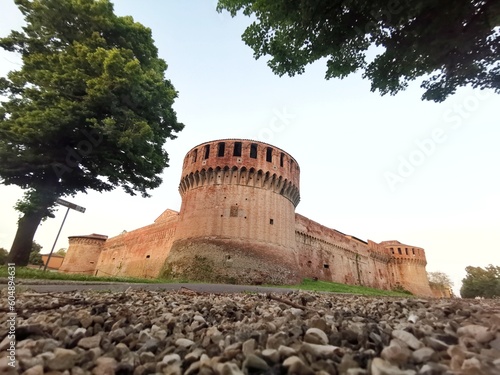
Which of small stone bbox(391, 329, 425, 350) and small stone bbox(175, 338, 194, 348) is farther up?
small stone bbox(391, 329, 425, 350)

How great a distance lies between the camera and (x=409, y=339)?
1481mm

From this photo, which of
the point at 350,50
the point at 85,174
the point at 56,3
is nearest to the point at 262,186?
the point at 85,174

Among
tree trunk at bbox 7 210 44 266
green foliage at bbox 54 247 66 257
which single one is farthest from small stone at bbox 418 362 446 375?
green foliage at bbox 54 247 66 257

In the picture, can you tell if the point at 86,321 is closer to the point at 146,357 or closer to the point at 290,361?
the point at 146,357

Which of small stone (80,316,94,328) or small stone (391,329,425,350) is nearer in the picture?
small stone (391,329,425,350)

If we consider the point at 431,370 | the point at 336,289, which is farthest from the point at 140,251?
the point at 431,370

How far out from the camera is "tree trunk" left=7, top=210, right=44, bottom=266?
9992mm

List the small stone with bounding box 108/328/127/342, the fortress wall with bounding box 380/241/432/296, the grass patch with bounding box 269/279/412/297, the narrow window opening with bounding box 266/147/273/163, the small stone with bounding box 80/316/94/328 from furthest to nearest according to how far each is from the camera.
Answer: the fortress wall with bounding box 380/241/432/296, the narrow window opening with bounding box 266/147/273/163, the grass patch with bounding box 269/279/412/297, the small stone with bounding box 80/316/94/328, the small stone with bounding box 108/328/127/342

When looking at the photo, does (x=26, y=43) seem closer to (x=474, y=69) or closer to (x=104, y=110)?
(x=104, y=110)

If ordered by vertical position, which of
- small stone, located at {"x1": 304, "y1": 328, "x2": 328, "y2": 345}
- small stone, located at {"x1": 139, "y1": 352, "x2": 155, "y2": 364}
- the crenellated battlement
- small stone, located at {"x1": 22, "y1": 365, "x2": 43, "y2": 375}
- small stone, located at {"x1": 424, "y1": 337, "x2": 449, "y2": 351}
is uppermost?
the crenellated battlement

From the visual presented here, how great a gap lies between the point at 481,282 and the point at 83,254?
6224cm

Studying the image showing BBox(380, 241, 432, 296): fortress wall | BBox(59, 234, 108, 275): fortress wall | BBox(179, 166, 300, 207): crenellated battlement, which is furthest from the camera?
BBox(380, 241, 432, 296): fortress wall

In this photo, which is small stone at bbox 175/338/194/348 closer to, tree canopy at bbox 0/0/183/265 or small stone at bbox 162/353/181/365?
small stone at bbox 162/353/181/365

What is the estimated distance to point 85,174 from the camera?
11336mm
